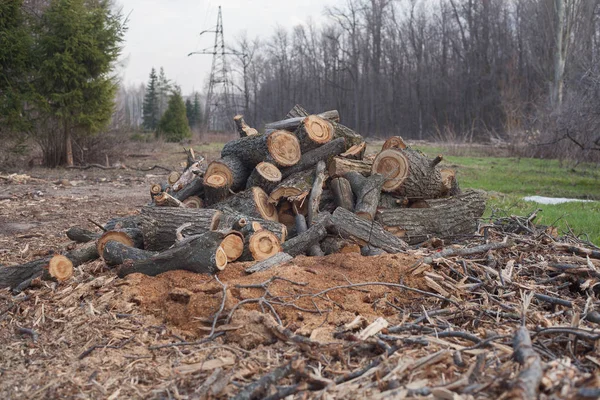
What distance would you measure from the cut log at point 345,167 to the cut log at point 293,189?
0.28m

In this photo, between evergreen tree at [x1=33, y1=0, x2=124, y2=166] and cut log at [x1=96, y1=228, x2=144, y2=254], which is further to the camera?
evergreen tree at [x1=33, y1=0, x2=124, y2=166]

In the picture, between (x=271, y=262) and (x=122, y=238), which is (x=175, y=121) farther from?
(x=271, y=262)

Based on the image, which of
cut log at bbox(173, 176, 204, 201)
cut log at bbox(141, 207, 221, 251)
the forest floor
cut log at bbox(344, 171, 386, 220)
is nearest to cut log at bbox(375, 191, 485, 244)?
cut log at bbox(344, 171, 386, 220)

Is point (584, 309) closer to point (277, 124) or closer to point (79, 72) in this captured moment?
point (277, 124)

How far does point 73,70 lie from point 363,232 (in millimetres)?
13663

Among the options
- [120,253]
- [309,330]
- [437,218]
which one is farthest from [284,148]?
[309,330]

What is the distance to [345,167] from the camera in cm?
559

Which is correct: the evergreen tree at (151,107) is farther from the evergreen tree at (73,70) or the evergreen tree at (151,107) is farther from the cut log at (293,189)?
the cut log at (293,189)

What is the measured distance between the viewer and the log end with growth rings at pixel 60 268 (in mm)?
4160

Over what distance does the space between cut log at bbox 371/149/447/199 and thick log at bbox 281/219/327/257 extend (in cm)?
124

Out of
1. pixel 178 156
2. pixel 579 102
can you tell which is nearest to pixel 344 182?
pixel 579 102

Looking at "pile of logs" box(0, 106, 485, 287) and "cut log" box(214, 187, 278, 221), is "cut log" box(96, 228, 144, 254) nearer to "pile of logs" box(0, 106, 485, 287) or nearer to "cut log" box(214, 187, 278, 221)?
"pile of logs" box(0, 106, 485, 287)

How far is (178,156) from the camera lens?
66.6 feet

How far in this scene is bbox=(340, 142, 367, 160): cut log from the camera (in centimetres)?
586
